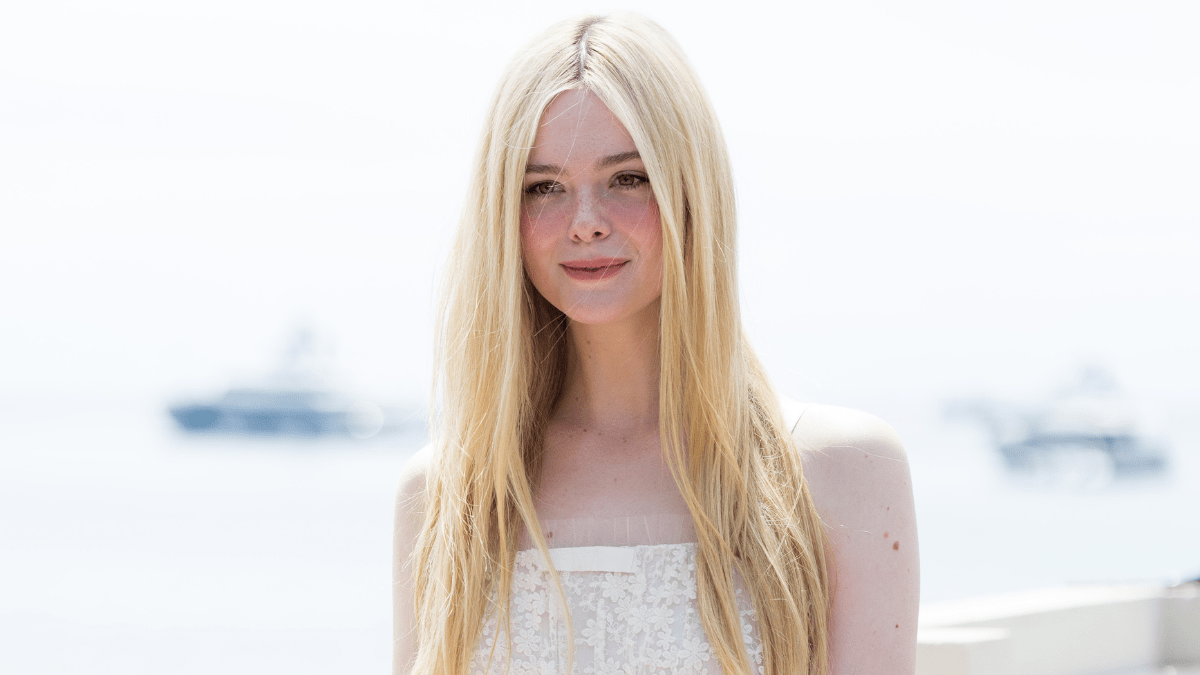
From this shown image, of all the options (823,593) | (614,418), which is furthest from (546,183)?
(823,593)

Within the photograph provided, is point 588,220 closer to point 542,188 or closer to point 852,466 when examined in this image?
point 542,188

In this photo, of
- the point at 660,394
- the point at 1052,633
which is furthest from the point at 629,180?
the point at 1052,633

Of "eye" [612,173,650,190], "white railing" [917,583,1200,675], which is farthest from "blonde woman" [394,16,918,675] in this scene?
"white railing" [917,583,1200,675]

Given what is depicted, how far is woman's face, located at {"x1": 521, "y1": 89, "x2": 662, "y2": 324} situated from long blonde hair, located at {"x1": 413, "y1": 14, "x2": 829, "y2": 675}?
0.9 inches

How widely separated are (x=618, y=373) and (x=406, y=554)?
16.5 inches

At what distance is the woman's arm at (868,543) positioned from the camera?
1310mm

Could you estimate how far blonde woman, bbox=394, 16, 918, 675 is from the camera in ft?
4.33

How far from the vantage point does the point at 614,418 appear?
5.09 ft

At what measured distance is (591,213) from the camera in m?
1.32

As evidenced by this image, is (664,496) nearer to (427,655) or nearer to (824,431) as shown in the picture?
(824,431)

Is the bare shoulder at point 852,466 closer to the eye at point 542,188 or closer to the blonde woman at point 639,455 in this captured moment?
the blonde woman at point 639,455

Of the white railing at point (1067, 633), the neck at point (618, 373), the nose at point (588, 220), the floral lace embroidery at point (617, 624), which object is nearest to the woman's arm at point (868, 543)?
the floral lace embroidery at point (617, 624)

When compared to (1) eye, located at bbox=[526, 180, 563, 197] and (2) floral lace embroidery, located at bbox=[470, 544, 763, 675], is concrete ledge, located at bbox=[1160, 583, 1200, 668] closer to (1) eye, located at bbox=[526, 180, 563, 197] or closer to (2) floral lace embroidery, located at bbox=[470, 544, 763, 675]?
(2) floral lace embroidery, located at bbox=[470, 544, 763, 675]

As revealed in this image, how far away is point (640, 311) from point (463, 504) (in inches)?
14.3
